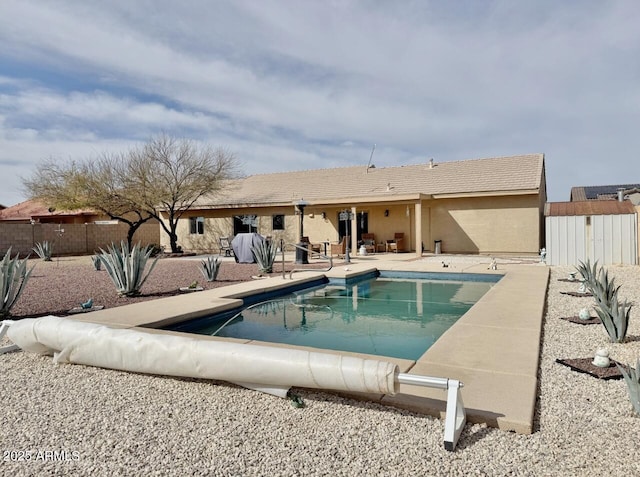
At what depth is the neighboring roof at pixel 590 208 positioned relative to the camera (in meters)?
13.6

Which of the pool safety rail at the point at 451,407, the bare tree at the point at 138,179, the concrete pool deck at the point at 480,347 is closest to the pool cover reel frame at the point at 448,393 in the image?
the pool safety rail at the point at 451,407

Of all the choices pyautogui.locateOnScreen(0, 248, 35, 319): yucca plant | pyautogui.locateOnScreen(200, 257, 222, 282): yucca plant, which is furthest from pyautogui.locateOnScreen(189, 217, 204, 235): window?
pyautogui.locateOnScreen(0, 248, 35, 319): yucca plant

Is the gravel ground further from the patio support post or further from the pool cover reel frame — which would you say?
the patio support post

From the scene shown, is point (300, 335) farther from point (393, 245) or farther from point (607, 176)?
point (607, 176)

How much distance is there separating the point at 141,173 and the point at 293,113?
346 inches

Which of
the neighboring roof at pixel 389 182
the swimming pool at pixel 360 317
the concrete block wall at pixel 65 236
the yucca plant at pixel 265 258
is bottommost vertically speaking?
the swimming pool at pixel 360 317

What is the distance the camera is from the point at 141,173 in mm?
23203

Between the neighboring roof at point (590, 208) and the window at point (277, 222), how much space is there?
1340cm

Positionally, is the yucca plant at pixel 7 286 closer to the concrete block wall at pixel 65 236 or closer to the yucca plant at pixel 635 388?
the yucca plant at pixel 635 388

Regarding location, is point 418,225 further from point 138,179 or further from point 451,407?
point 451,407

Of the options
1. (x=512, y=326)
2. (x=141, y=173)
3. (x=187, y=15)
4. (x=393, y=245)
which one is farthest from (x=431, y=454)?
(x=141, y=173)

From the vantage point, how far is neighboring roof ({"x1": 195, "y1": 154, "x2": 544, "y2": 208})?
18844 millimetres

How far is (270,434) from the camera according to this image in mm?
2893

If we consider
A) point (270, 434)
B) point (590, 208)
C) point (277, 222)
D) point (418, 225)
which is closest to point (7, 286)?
point (270, 434)
